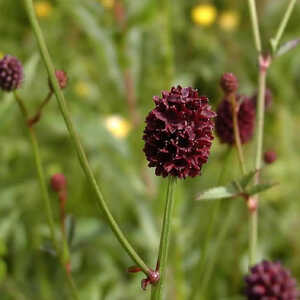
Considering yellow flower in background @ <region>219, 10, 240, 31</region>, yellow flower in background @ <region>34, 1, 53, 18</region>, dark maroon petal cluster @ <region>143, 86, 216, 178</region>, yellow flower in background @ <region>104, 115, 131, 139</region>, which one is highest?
yellow flower in background @ <region>34, 1, 53, 18</region>

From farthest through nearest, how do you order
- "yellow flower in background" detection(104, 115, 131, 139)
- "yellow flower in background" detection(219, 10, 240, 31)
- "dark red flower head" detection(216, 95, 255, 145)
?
1. "yellow flower in background" detection(219, 10, 240, 31)
2. "yellow flower in background" detection(104, 115, 131, 139)
3. "dark red flower head" detection(216, 95, 255, 145)

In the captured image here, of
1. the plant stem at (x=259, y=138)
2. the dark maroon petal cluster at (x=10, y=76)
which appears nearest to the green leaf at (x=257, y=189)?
the plant stem at (x=259, y=138)

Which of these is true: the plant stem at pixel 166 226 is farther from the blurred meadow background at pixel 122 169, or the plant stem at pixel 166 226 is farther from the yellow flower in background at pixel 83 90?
the yellow flower in background at pixel 83 90

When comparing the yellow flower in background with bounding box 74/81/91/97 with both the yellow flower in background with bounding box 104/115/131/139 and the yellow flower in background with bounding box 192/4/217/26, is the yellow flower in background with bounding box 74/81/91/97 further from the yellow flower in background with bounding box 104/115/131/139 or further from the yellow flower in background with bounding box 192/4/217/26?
the yellow flower in background with bounding box 192/4/217/26

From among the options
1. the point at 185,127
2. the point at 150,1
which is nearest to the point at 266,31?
the point at 150,1

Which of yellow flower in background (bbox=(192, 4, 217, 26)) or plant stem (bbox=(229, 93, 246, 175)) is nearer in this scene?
plant stem (bbox=(229, 93, 246, 175))

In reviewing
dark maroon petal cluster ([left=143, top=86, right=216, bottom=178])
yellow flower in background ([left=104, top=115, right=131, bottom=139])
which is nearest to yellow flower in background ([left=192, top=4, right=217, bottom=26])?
yellow flower in background ([left=104, top=115, right=131, bottom=139])
